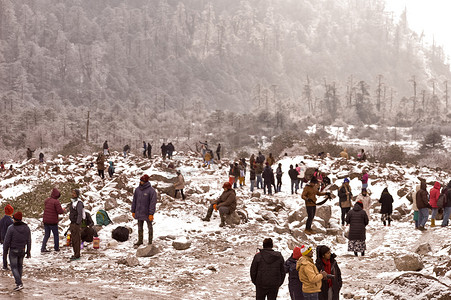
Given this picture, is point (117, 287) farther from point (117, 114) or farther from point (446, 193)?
point (117, 114)

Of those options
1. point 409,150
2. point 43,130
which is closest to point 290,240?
point 409,150

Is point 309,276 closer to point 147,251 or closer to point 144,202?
point 147,251

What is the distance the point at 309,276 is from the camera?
538cm

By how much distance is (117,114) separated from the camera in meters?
116

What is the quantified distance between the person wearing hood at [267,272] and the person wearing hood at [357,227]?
172 inches

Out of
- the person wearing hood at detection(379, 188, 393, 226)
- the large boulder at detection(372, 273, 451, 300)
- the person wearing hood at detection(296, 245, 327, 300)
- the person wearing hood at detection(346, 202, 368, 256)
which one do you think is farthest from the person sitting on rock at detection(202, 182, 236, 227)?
the large boulder at detection(372, 273, 451, 300)

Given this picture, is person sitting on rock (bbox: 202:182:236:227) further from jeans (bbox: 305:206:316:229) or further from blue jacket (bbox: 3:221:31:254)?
blue jacket (bbox: 3:221:31:254)

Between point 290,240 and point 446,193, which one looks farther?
point 446,193

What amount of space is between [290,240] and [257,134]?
75.9 m

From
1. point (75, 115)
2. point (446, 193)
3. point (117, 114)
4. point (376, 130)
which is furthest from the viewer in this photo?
point (117, 114)

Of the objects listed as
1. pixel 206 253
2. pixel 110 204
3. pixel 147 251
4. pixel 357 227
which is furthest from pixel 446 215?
pixel 110 204

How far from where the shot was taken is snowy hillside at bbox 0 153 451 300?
7.40m

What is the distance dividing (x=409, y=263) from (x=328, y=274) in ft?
10.8

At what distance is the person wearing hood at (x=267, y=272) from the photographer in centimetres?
584
